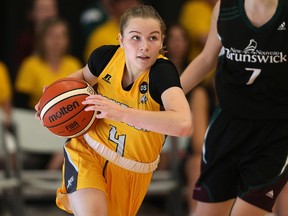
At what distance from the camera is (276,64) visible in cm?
496

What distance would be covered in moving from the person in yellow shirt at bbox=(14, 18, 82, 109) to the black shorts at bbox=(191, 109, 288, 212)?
311cm

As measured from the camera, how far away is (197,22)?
29.0 ft

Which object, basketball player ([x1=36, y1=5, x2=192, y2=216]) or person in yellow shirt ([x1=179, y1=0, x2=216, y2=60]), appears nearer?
basketball player ([x1=36, y1=5, x2=192, y2=216])

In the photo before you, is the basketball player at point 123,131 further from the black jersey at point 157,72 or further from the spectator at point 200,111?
the spectator at point 200,111

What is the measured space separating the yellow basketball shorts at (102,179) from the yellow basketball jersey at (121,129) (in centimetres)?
11

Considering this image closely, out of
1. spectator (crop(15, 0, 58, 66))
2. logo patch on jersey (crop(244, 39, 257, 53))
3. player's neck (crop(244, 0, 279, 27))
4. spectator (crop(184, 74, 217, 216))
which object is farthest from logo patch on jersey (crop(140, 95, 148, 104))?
spectator (crop(15, 0, 58, 66))

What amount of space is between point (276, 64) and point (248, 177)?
2.45 feet

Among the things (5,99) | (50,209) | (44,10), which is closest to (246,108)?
(5,99)

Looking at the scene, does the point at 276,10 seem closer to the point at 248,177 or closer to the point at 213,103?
the point at 248,177

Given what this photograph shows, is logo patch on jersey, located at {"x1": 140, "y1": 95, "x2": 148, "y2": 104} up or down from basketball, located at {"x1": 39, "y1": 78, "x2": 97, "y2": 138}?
up

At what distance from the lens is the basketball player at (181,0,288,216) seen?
4965 mm

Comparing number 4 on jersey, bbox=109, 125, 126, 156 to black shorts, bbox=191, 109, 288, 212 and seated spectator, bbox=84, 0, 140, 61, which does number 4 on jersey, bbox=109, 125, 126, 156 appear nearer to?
black shorts, bbox=191, 109, 288, 212

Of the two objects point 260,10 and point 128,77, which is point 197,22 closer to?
point 260,10

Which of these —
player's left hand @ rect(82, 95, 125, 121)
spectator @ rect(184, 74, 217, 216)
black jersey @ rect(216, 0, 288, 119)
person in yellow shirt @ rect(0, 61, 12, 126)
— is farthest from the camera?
person in yellow shirt @ rect(0, 61, 12, 126)
